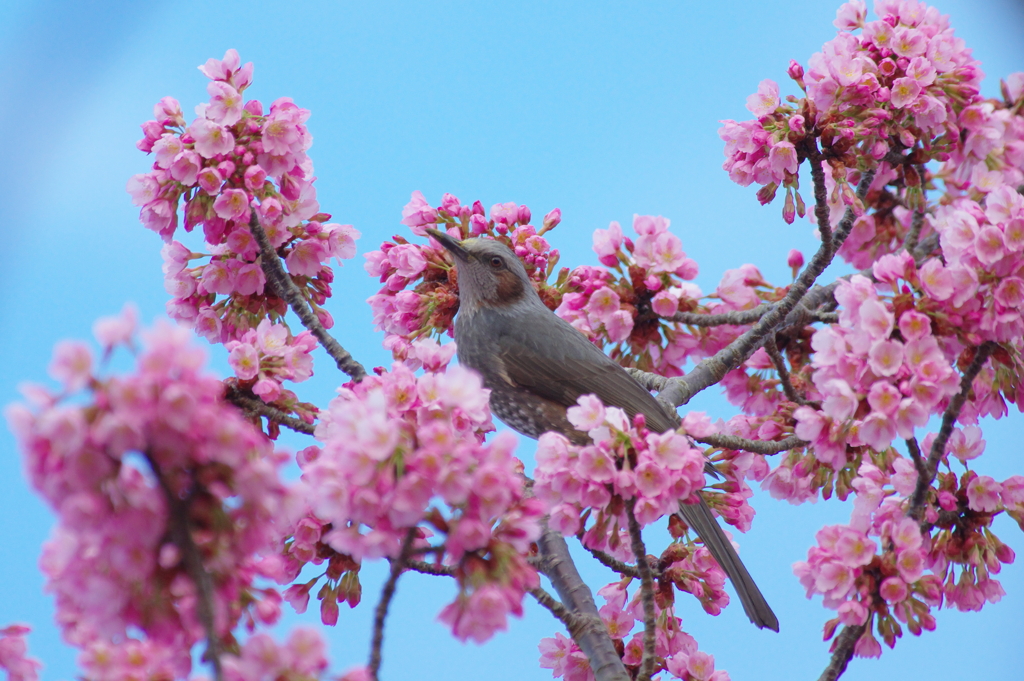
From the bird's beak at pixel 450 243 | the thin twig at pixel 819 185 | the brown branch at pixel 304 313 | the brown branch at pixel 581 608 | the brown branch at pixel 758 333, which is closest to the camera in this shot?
the brown branch at pixel 581 608

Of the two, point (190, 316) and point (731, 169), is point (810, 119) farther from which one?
point (190, 316)

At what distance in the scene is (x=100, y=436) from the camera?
3.05 ft

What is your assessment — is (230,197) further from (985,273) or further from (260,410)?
(985,273)

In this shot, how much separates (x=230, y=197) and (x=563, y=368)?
4.43 ft

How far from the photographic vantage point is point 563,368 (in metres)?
3.04

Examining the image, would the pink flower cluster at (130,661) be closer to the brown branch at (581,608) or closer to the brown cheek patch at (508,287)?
the brown branch at (581,608)

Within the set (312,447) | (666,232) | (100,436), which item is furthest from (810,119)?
(100,436)

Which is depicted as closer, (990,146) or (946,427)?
(946,427)

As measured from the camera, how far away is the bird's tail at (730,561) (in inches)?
87.2

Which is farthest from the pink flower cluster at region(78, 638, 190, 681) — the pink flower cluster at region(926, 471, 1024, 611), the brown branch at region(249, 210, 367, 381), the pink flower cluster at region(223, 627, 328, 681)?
the pink flower cluster at region(926, 471, 1024, 611)

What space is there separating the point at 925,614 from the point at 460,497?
43.5 inches

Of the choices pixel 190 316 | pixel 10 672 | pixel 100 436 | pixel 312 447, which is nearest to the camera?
pixel 100 436

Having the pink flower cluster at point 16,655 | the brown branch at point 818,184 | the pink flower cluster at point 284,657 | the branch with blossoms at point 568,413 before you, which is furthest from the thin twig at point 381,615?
the brown branch at point 818,184

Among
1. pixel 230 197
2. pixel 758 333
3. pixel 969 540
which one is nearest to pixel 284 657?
pixel 230 197
